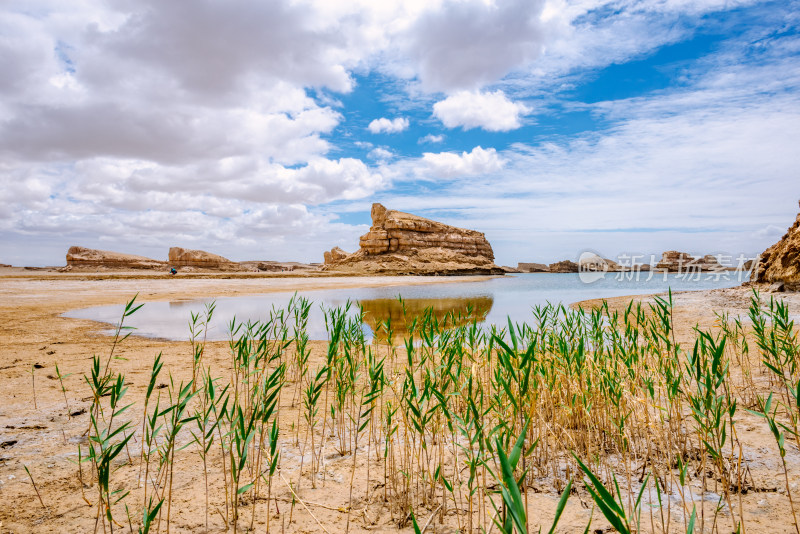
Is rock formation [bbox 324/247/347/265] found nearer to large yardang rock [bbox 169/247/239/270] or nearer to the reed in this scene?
large yardang rock [bbox 169/247/239/270]

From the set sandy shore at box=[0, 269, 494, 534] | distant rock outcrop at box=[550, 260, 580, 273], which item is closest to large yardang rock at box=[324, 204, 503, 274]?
distant rock outcrop at box=[550, 260, 580, 273]

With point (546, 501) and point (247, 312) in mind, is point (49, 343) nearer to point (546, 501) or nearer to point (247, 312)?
point (247, 312)

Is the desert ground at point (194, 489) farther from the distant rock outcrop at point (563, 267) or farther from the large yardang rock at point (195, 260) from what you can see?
the distant rock outcrop at point (563, 267)

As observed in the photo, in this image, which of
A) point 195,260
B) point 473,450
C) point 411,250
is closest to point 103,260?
point 195,260

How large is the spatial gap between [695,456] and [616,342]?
141cm

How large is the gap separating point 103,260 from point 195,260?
1458cm

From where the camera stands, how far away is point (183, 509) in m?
3.23

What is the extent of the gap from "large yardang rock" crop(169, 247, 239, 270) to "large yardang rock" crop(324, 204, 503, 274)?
20775 millimetres

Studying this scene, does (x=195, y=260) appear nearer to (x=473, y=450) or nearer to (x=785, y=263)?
(x=785, y=263)

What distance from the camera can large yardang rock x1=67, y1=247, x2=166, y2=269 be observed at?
7081 cm

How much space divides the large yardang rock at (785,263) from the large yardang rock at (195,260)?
7749 cm

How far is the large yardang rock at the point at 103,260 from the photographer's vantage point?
70812mm

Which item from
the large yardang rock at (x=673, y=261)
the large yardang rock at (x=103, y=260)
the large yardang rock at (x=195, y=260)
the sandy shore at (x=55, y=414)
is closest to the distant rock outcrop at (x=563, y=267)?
the large yardang rock at (x=673, y=261)

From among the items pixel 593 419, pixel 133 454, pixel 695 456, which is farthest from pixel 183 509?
pixel 695 456
